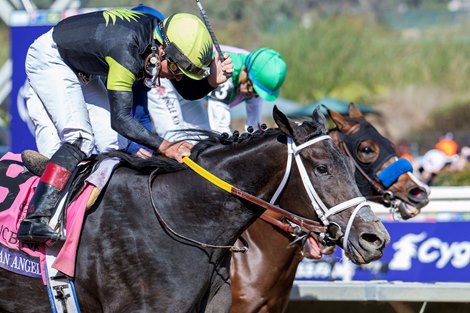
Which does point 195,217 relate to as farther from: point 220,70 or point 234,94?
point 234,94

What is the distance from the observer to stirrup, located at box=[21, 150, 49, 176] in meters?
4.71

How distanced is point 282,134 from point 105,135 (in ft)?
4.19

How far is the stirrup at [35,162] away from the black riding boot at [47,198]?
0.59 feet

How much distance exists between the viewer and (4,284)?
464cm

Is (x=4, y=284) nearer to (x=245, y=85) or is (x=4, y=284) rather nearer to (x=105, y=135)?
(x=105, y=135)

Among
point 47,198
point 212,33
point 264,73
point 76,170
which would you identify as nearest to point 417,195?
point 264,73

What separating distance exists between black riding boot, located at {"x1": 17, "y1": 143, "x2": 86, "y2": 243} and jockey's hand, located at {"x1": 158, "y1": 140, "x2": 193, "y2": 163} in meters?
0.47

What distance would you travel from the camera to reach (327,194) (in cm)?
432

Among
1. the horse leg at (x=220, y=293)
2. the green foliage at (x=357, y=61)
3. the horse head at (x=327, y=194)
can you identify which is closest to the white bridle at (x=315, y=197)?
the horse head at (x=327, y=194)

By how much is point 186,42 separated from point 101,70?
51 cm

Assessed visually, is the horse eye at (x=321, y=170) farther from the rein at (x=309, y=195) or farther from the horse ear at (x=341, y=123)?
the horse ear at (x=341, y=123)

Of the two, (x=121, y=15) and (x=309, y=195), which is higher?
(x=121, y=15)

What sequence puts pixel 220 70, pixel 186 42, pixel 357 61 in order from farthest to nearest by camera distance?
pixel 357 61 → pixel 220 70 → pixel 186 42

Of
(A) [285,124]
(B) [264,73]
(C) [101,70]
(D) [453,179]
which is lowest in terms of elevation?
(D) [453,179]
